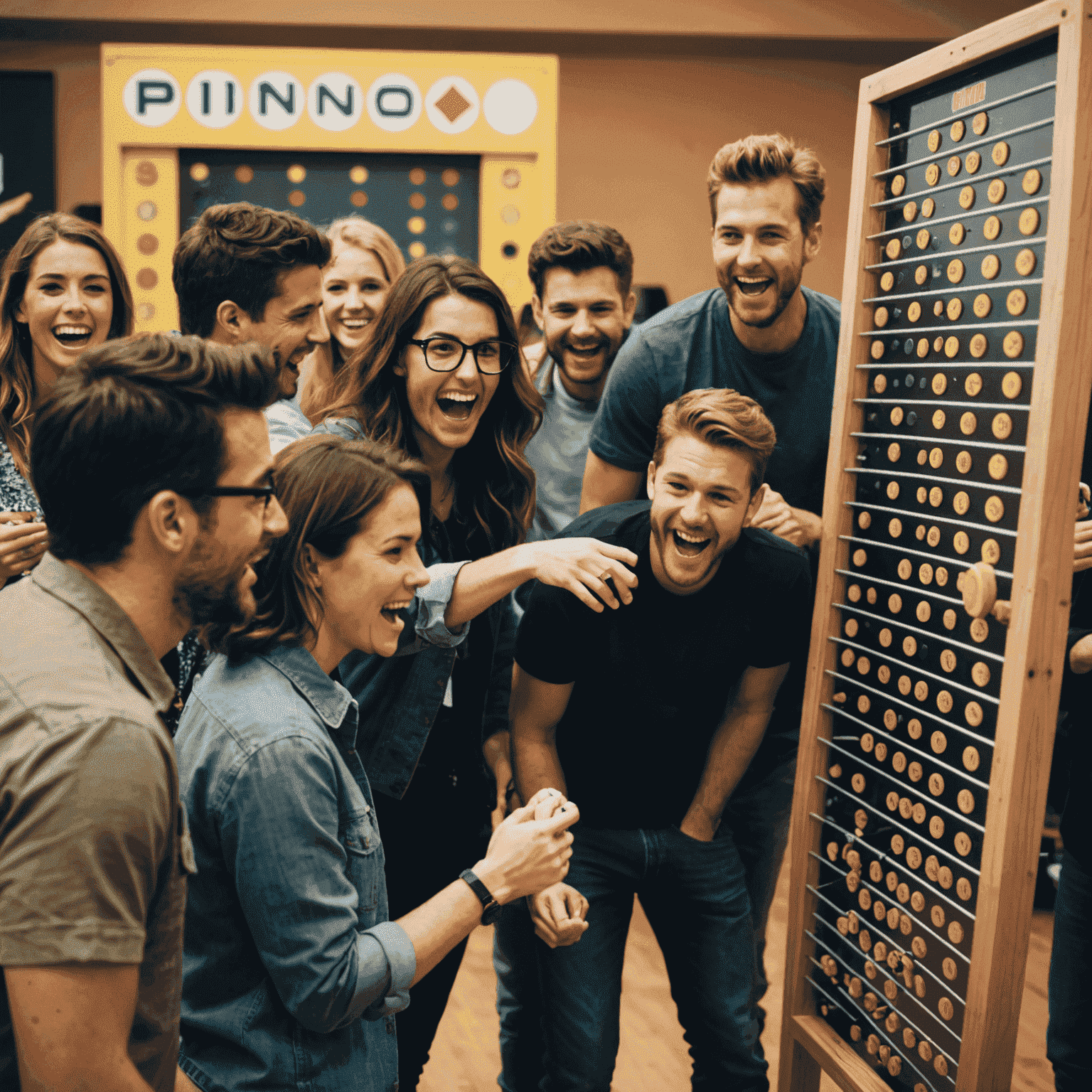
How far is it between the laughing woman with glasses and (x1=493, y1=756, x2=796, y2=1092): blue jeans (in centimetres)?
21

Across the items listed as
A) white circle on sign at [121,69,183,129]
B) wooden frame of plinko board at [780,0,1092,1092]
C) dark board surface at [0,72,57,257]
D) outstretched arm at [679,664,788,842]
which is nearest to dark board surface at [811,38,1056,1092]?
wooden frame of plinko board at [780,0,1092,1092]

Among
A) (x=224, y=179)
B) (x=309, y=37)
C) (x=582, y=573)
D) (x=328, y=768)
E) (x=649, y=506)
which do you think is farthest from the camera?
(x=309, y=37)

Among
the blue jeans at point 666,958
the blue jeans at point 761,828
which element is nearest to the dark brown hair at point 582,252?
the blue jeans at point 761,828

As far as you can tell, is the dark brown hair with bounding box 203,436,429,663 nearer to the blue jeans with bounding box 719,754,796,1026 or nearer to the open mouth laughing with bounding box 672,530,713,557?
the open mouth laughing with bounding box 672,530,713,557

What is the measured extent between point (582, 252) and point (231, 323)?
84 cm

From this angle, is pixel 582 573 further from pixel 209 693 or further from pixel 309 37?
pixel 309 37

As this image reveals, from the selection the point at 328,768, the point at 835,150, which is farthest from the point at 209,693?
the point at 835,150

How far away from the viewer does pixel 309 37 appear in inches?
185

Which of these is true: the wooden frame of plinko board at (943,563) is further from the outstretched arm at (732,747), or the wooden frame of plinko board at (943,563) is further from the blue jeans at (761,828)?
the blue jeans at (761,828)

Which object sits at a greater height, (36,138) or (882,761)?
(36,138)

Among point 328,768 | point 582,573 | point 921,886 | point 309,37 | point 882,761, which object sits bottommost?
point 921,886

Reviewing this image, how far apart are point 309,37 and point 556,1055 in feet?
14.0

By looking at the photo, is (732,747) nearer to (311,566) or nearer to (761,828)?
(761,828)

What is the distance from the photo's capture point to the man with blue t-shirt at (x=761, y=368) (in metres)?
2.04
